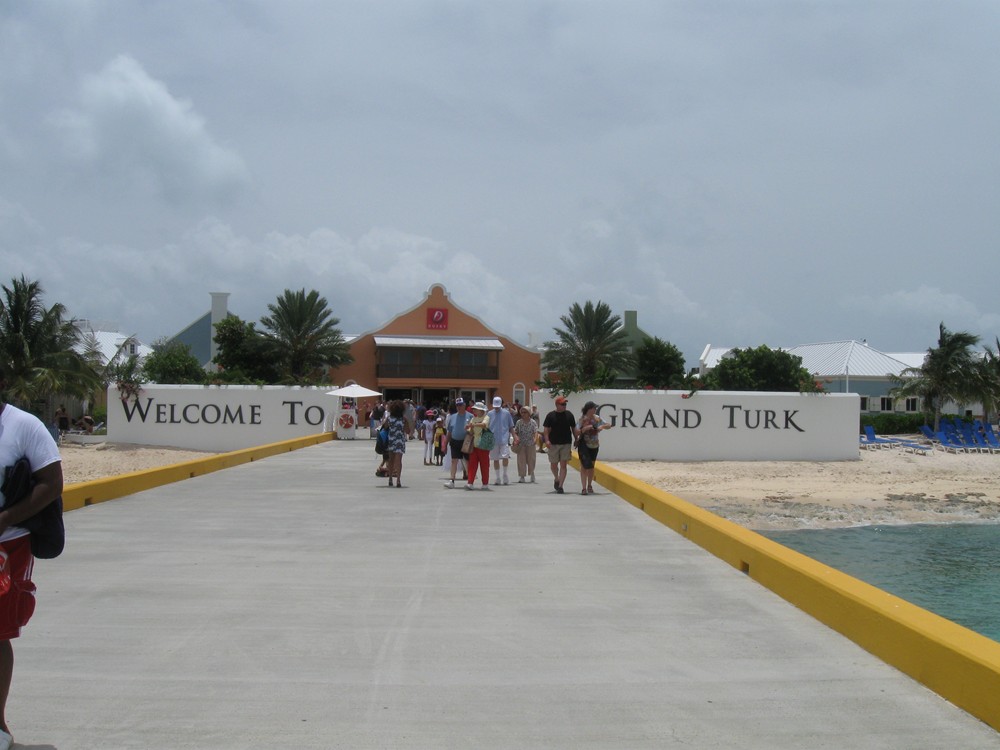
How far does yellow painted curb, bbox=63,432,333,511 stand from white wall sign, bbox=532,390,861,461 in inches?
493

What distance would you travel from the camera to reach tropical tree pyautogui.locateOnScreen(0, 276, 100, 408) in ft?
131

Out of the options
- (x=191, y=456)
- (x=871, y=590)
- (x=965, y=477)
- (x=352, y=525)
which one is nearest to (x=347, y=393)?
(x=191, y=456)

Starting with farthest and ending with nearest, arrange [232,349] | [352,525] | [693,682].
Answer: [232,349], [352,525], [693,682]

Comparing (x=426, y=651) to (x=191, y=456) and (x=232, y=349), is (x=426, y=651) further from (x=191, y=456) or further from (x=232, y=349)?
(x=232, y=349)

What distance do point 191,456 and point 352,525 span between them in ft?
76.4

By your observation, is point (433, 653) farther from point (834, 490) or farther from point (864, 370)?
point (864, 370)

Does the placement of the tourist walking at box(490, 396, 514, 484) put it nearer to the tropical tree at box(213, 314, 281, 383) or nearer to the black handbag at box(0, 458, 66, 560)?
the black handbag at box(0, 458, 66, 560)

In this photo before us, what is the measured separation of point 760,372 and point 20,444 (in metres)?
64.7

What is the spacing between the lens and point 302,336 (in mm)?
61000

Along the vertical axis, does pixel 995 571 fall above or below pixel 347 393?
below

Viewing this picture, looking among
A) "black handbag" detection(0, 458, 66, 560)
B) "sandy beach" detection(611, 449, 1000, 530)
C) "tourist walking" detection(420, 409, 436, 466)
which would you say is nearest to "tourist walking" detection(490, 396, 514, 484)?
"sandy beach" detection(611, 449, 1000, 530)

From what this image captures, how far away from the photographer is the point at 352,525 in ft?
39.3

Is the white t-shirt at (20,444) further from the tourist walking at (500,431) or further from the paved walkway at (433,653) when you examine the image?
the tourist walking at (500,431)

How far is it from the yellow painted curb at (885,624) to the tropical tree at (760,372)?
56.7 m
